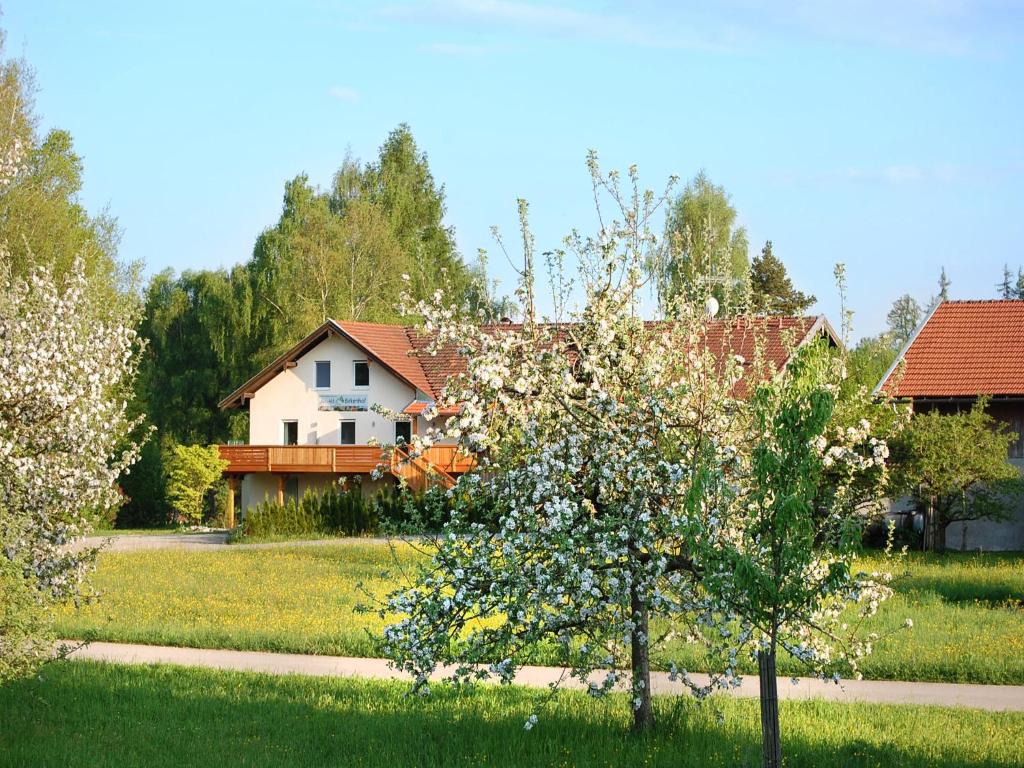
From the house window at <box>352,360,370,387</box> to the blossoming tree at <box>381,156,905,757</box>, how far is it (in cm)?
3722

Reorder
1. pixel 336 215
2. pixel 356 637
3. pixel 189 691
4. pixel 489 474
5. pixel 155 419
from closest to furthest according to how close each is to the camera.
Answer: pixel 489 474 < pixel 189 691 < pixel 356 637 < pixel 336 215 < pixel 155 419

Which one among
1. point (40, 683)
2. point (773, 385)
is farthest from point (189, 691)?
point (773, 385)

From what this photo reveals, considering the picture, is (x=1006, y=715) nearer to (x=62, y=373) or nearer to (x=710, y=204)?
(x=62, y=373)

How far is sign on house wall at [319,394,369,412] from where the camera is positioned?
47969mm

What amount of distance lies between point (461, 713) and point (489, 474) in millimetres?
2814

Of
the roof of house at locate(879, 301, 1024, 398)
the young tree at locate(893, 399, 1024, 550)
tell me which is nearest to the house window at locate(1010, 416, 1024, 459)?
the roof of house at locate(879, 301, 1024, 398)

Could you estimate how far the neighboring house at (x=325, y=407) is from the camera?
45.4 metres

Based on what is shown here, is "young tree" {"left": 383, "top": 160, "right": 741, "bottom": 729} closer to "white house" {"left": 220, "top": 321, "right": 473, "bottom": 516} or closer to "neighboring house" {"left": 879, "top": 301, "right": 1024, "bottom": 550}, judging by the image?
"neighboring house" {"left": 879, "top": 301, "right": 1024, "bottom": 550}

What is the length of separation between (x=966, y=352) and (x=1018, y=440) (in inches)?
116

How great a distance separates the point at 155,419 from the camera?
65.8 metres

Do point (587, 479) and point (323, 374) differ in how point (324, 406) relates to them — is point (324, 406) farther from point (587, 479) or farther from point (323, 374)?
point (587, 479)

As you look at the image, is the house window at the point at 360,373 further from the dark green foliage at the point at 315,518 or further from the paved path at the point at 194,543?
the paved path at the point at 194,543

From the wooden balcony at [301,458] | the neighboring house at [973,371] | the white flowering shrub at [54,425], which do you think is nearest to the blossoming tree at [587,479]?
the white flowering shrub at [54,425]

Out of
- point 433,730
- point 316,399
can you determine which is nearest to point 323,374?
point 316,399
